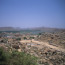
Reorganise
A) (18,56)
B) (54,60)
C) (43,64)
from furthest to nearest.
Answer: (54,60)
(43,64)
(18,56)

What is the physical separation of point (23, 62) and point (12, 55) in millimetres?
1111

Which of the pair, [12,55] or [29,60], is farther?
[12,55]

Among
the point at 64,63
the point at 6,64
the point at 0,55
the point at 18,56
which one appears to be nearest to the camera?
the point at 6,64

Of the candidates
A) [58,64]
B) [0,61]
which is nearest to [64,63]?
[58,64]

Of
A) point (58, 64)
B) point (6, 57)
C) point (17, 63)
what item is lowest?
point (58, 64)

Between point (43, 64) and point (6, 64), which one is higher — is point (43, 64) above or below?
below

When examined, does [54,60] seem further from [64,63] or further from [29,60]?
[29,60]

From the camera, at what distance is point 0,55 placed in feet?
16.6

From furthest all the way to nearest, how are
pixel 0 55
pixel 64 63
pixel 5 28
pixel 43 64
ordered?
pixel 5 28 < pixel 64 63 < pixel 43 64 < pixel 0 55

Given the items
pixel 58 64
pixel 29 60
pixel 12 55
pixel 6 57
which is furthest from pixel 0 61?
→ pixel 58 64

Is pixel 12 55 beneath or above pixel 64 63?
above

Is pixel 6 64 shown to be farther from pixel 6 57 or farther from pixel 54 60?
pixel 54 60

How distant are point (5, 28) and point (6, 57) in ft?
440

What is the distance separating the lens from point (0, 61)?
479cm
